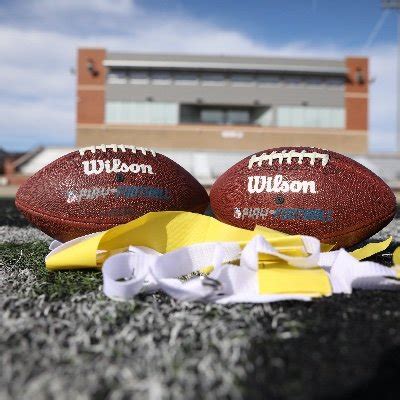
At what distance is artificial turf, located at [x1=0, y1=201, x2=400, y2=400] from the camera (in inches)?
40.8

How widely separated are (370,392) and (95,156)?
211 cm

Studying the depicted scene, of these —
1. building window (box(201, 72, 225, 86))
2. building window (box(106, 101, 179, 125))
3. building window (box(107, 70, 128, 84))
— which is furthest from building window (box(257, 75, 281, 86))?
building window (box(107, 70, 128, 84))

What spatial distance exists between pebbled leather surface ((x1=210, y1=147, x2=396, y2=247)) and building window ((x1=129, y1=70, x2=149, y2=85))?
1149 inches

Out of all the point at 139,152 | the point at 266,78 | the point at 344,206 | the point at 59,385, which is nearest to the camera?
the point at 59,385

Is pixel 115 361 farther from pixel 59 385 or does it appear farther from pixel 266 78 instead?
pixel 266 78

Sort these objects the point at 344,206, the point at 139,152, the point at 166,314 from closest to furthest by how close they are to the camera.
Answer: the point at 166,314, the point at 344,206, the point at 139,152

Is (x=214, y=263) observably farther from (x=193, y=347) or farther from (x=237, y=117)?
(x=237, y=117)

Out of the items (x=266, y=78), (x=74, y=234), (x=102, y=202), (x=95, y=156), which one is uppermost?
(x=266, y=78)

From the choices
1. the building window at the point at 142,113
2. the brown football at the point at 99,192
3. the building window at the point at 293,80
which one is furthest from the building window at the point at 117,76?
the brown football at the point at 99,192

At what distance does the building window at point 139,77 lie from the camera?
100 ft

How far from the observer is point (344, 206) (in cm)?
250

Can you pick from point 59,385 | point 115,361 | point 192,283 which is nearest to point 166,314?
point 192,283

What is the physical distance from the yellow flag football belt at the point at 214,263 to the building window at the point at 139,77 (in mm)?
29310

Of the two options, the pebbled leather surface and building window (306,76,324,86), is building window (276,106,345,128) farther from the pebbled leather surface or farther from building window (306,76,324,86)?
the pebbled leather surface
